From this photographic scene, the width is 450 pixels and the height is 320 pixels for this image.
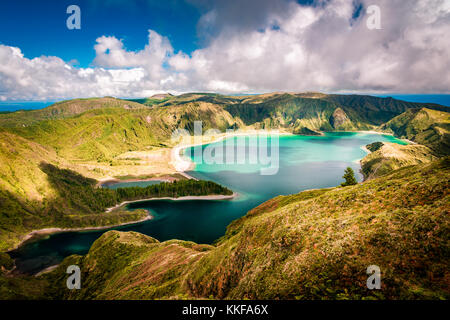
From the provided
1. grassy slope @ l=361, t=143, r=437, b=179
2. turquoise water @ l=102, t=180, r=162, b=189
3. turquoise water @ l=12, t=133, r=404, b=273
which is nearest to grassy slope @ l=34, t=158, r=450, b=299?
turquoise water @ l=12, t=133, r=404, b=273

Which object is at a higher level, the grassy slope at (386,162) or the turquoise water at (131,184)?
the grassy slope at (386,162)

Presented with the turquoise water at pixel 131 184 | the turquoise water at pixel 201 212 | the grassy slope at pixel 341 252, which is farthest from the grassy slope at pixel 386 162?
the turquoise water at pixel 131 184

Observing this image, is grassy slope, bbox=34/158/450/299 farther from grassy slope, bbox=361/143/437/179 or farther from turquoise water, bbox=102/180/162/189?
grassy slope, bbox=361/143/437/179

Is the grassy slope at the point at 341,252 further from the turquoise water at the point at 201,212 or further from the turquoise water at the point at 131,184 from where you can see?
the turquoise water at the point at 131,184

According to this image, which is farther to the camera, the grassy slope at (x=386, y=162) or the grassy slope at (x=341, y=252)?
the grassy slope at (x=386, y=162)

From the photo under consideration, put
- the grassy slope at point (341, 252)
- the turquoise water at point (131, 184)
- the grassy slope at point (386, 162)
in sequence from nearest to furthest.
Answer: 1. the grassy slope at point (341, 252)
2. the grassy slope at point (386, 162)
3. the turquoise water at point (131, 184)

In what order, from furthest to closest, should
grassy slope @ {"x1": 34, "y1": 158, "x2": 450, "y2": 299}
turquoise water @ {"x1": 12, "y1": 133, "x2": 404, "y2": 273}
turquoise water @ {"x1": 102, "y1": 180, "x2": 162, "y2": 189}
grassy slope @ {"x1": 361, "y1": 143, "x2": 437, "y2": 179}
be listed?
turquoise water @ {"x1": 102, "y1": 180, "x2": 162, "y2": 189}, grassy slope @ {"x1": 361, "y1": 143, "x2": 437, "y2": 179}, turquoise water @ {"x1": 12, "y1": 133, "x2": 404, "y2": 273}, grassy slope @ {"x1": 34, "y1": 158, "x2": 450, "y2": 299}

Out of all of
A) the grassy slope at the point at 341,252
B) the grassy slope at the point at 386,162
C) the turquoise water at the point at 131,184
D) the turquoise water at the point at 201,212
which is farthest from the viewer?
the turquoise water at the point at 131,184

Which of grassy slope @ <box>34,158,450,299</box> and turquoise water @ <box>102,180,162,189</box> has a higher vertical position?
grassy slope @ <box>34,158,450,299</box>

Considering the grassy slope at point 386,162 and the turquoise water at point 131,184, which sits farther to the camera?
the turquoise water at point 131,184
